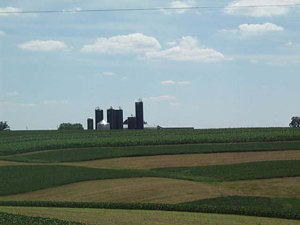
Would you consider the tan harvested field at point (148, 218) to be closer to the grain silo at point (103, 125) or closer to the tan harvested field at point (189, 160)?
the tan harvested field at point (189, 160)

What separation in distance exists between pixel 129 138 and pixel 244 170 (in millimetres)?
19793

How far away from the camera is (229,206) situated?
1005 inches

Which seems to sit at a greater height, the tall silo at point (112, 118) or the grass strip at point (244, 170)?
the tall silo at point (112, 118)

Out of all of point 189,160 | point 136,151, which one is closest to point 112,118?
point 136,151

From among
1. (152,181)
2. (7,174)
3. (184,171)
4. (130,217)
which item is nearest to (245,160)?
(184,171)

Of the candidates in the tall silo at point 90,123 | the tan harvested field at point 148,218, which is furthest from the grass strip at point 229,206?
the tall silo at point 90,123

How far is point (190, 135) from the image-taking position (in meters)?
56.4

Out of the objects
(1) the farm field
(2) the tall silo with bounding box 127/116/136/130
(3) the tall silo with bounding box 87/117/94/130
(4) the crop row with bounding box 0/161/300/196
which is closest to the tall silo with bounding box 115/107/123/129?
(2) the tall silo with bounding box 127/116/136/130

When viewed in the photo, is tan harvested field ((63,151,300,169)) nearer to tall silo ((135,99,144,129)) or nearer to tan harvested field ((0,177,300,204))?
tan harvested field ((0,177,300,204))

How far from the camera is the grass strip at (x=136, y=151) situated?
45322mm

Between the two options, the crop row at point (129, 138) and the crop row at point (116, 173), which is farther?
the crop row at point (129, 138)

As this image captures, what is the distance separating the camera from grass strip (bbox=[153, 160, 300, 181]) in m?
35.3

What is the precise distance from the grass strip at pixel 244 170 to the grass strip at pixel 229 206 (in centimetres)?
686

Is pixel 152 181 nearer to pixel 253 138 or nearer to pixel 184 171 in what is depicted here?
pixel 184 171
